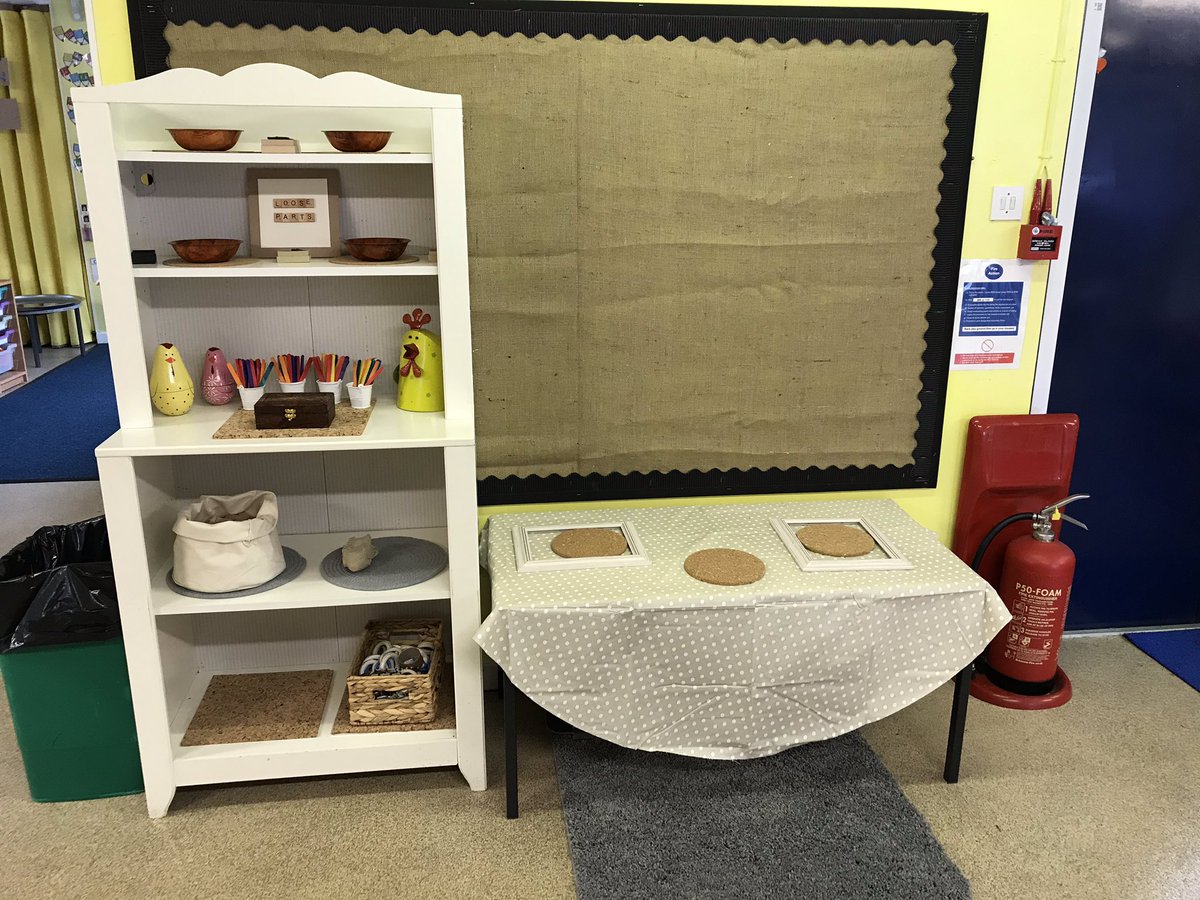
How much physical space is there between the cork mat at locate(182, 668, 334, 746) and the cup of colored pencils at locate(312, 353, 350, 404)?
0.79 meters

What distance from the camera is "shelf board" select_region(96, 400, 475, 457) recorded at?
6.61 feet

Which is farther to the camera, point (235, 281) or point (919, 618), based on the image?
point (235, 281)

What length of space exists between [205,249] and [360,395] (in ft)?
1.54

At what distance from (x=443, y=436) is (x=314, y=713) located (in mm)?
832

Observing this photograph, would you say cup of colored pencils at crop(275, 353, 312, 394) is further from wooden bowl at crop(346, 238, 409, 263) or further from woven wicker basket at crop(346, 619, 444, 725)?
woven wicker basket at crop(346, 619, 444, 725)

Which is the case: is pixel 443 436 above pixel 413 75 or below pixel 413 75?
below

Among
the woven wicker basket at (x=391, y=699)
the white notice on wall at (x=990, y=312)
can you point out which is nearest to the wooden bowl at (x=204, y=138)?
the woven wicker basket at (x=391, y=699)

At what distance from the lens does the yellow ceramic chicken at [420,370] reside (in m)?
2.30

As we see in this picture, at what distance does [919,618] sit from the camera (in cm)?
218

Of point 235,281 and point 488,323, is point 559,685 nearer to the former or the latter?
point 488,323

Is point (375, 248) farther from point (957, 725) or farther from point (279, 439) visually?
point (957, 725)

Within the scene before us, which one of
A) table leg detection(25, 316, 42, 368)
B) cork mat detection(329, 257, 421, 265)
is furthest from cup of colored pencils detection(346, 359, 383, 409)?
table leg detection(25, 316, 42, 368)

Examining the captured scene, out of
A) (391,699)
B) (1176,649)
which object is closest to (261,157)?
(391,699)

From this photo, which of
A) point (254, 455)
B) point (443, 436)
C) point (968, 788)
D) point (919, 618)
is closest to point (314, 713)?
point (254, 455)
